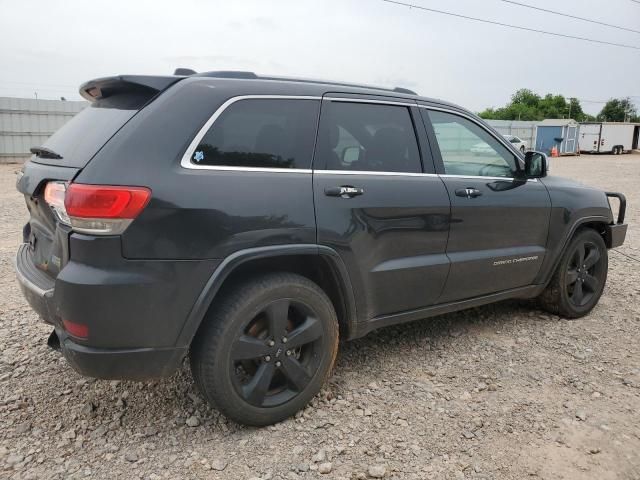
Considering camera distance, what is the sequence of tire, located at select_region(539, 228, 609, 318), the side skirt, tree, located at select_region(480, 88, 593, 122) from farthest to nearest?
tree, located at select_region(480, 88, 593, 122) → tire, located at select_region(539, 228, 609, 318) → the side skirt

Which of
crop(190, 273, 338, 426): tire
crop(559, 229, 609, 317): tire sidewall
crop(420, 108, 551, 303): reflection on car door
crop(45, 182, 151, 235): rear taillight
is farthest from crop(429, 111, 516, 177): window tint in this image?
crop(45, 182, 151, 235): rear taillight

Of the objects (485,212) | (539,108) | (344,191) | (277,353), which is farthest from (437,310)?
(539,108)

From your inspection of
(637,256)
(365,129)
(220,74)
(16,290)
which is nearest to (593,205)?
(365,129)

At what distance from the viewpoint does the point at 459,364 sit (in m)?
3.59

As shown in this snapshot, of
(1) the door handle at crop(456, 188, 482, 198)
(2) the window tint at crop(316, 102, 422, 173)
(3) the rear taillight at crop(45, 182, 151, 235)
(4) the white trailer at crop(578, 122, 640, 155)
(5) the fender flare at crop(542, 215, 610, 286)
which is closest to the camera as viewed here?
(3) the rear taillight at crop(45, 182, 151, 235)

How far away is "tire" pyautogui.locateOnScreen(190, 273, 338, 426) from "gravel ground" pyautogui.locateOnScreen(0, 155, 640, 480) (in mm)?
180

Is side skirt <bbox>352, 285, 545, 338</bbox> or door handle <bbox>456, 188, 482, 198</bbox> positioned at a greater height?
door handle <bbox>456, 188, 482, 198</bbox>

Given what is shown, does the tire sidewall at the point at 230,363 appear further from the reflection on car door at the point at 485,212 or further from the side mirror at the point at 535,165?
the side mirror at the point at 535,165

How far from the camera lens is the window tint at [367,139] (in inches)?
117

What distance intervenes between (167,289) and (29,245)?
1.22 meters

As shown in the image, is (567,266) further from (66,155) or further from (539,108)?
(539,108)

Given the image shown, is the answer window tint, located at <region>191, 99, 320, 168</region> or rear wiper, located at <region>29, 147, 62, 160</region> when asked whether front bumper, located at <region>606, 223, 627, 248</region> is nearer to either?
window tint, located at <region>191, 99, 320, 168</region>

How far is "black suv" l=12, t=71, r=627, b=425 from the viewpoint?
7.64 ft

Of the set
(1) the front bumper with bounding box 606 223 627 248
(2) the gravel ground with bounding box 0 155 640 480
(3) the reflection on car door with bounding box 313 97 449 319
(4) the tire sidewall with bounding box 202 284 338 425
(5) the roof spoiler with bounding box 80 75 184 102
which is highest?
(5) the roof spoiler with bounding box 80 75 184 102
